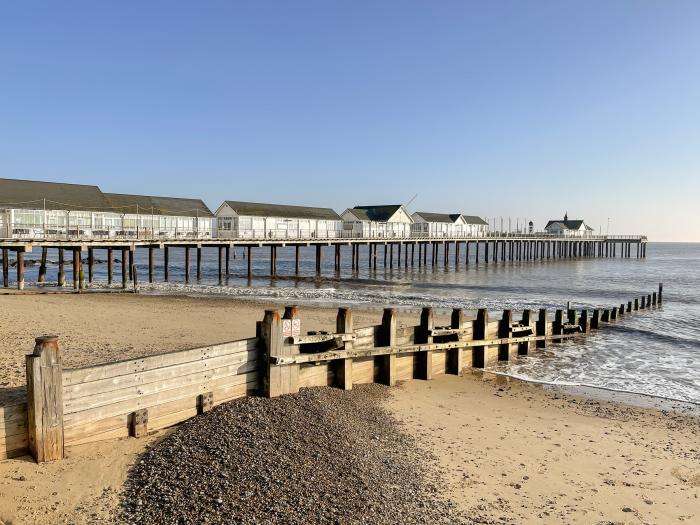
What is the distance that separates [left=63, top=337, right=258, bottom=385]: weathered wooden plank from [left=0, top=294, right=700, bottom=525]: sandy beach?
955 millimetres

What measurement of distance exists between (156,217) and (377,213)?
34409mm

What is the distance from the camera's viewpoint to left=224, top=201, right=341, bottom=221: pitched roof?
51.3 m

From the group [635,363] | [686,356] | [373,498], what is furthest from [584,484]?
[686,356]

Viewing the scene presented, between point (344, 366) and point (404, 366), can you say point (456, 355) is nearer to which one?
point (404, 366)

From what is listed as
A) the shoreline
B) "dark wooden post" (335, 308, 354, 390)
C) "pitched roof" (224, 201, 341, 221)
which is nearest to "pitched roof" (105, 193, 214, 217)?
"pitched roof" (224, 201, 341, 221)

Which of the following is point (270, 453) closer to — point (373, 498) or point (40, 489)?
point (373, 498)

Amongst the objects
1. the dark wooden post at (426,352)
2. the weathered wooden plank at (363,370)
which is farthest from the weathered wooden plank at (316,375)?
the dark wooden post at (426,352)

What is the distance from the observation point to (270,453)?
23.1 feet

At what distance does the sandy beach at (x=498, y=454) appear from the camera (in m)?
6.27

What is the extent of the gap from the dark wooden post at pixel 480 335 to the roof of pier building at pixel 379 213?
51704 mm

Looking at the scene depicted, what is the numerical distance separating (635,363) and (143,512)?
53.1 ft

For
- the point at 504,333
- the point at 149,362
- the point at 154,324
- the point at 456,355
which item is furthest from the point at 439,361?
the point at 154,324

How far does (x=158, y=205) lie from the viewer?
44.8m

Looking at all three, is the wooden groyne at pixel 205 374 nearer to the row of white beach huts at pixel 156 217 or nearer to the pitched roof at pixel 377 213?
the row of white beach huts at pixel 156 217
